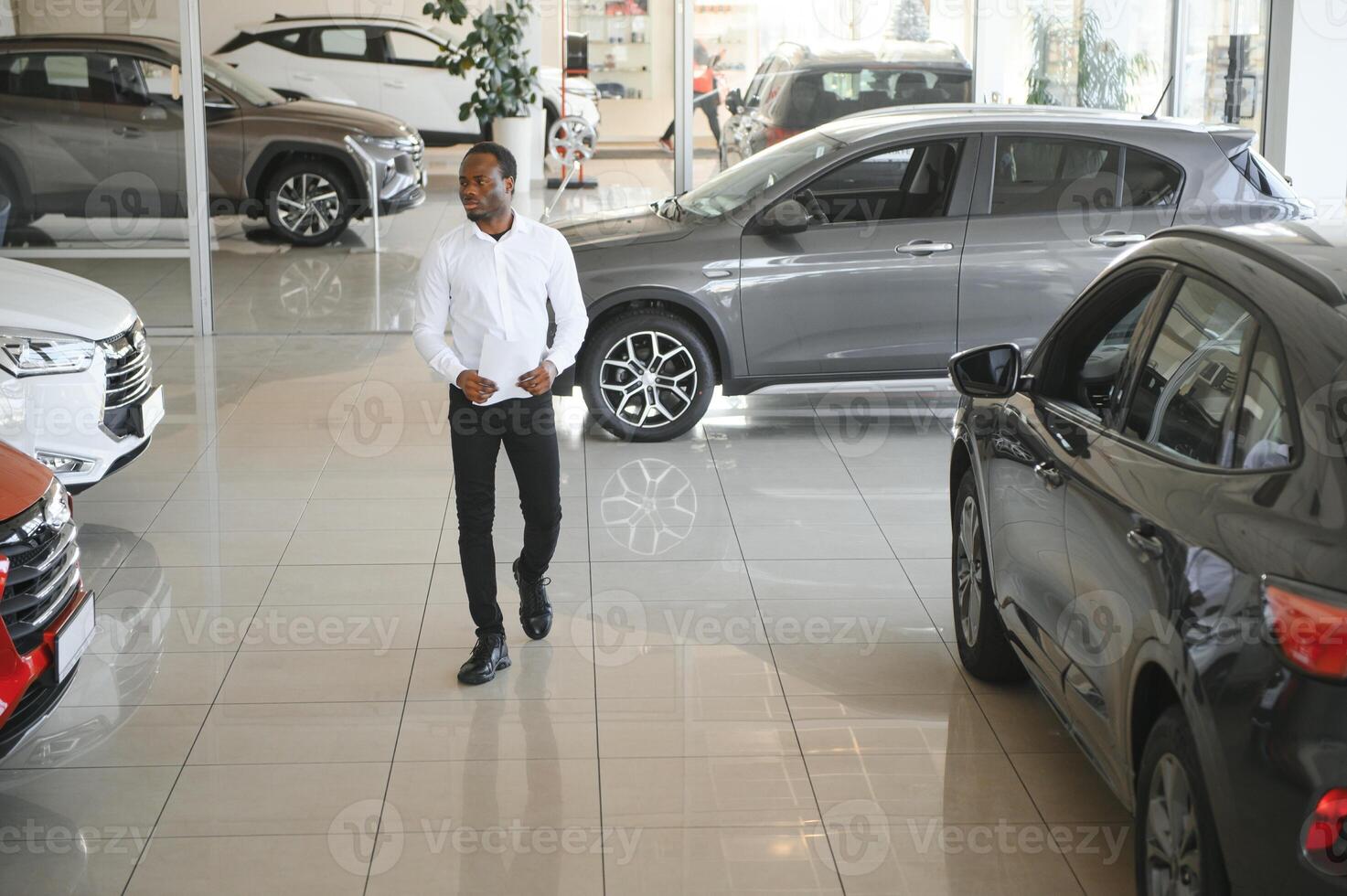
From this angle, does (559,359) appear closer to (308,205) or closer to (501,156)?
(501,156)

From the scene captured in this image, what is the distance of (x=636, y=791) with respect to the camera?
4102 millimetres

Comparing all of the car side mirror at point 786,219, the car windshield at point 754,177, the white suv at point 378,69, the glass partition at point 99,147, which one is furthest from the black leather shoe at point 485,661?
the glass partition at point 99,147

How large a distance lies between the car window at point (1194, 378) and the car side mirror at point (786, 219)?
14.3 feet

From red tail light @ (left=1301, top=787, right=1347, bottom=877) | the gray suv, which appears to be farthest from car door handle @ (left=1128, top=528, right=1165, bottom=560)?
the gray suv

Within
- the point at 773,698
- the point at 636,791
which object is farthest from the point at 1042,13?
the point at 636,791

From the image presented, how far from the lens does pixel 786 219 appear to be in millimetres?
7773

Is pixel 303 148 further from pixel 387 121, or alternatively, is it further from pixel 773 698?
pixel 773 698

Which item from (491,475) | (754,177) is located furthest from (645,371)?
(491,475)

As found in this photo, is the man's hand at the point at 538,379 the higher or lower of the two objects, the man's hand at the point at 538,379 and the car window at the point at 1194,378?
the lower

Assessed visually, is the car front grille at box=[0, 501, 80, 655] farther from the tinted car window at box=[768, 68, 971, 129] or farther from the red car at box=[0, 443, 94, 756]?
the tinted car window at box=[768, 68, 971, 129]

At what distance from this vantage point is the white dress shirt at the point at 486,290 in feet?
15.1

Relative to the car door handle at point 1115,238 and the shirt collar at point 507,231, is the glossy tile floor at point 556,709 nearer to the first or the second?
the shirt collar at point 507,231

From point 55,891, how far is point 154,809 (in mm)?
428

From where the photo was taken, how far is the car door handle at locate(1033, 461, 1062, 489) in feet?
12.3
